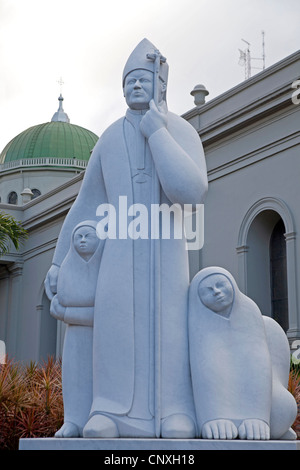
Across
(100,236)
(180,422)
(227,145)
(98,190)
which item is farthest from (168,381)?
(227,145)

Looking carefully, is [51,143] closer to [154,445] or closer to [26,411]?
[26,411]

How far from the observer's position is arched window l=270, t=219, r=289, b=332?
18453 mm

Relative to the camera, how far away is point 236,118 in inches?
765

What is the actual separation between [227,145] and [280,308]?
447 cm

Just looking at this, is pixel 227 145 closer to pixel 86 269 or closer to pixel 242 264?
pixel 242 264

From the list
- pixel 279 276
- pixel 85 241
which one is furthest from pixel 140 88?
pixel 279 276

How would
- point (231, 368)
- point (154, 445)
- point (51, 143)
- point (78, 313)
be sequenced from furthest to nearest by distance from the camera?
point (51, 143)
point (78, 313)
point (231, 368)
point (154, 445)

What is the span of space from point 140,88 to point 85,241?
1.03 m

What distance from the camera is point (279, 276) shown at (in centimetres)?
1884

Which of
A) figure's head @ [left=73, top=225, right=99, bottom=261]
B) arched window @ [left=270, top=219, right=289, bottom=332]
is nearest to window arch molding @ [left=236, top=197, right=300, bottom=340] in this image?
arched window @ [left=270, top=219, right=289, bottom=332]

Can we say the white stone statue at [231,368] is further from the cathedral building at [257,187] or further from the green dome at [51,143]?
the green dome at [51,143]

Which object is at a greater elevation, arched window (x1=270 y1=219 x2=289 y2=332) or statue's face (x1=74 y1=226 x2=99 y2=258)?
arched window (x1=270 y1=219 x2=289 y2=332)

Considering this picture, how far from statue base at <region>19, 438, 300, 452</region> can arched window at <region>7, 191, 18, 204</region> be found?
3688 centimetres

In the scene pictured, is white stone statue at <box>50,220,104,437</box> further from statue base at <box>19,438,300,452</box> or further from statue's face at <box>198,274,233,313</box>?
statue's face at <box>198,274,233,313</box>
